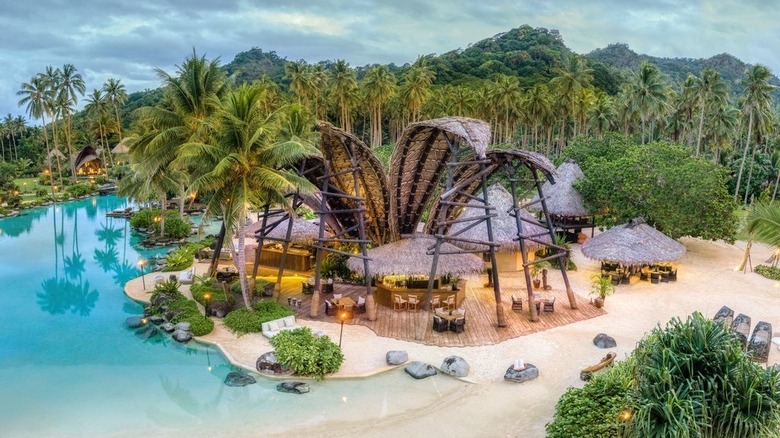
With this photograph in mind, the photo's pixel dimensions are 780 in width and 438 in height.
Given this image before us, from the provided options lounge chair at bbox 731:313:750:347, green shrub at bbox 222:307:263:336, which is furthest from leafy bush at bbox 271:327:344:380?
lounge chair at bbox 731:313:750:347

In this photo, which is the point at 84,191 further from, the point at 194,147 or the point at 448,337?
the point at 448,337

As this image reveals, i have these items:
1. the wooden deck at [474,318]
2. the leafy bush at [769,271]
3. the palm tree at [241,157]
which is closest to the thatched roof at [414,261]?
the wooden deck at [474,318]

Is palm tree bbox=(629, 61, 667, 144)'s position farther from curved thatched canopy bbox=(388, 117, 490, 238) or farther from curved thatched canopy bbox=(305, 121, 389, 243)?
curved thatched canopy bbox=(305, 121, 389, 243)

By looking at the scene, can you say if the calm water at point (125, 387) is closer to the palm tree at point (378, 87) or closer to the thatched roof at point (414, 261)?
the thatched roof at point (414, 261)

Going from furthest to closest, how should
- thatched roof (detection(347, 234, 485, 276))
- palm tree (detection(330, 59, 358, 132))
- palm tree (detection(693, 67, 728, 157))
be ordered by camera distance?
palm tree (detection(330, 59, 358, 132)) → palm tree (detection(693, 67, 728, 157)) → thatched roof (detection(347, 234, 485, 276))

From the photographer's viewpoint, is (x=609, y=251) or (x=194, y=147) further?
(x=609, y=251)

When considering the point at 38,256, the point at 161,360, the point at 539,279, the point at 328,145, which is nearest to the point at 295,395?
the point at 161,360

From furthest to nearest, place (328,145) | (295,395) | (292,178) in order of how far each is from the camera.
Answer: (328,145), (292,178), (295,395)
